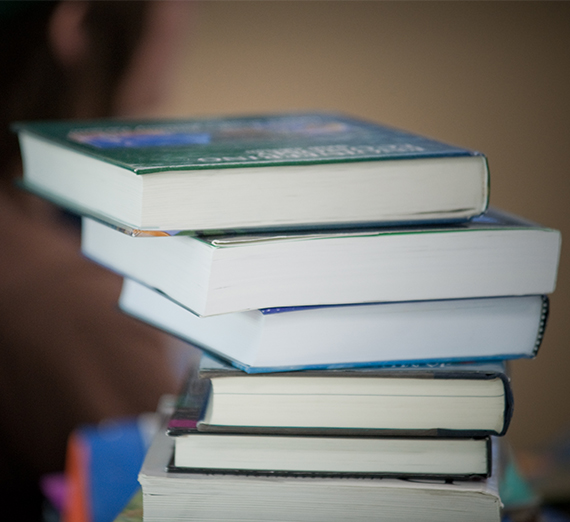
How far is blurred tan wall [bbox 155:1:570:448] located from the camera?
3.68ft

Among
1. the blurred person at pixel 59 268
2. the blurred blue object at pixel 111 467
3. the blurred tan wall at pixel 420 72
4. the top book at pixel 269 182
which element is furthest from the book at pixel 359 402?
the blurred tan wall at pixel 420 72

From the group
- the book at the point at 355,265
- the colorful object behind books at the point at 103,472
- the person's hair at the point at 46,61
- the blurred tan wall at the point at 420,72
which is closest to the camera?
the book at the point at 355,265

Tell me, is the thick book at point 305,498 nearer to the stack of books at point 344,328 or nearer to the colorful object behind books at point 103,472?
the stack of books at point 344,328

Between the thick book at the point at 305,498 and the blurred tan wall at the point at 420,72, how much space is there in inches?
29.8

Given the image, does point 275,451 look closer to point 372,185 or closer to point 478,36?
point 372,185

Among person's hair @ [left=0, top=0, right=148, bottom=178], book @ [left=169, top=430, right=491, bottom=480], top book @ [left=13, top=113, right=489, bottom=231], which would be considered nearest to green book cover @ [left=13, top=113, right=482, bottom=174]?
top book @ [left=13, top=113, right=489, bottom=231]

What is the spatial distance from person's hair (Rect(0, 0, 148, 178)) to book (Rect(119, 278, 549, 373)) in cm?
62

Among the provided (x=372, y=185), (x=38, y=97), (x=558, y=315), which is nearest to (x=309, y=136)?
(x=372, y=185)

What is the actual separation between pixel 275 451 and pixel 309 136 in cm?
32

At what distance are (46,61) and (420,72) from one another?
0.67 metres

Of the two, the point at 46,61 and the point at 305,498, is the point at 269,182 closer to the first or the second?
the point at 305,498

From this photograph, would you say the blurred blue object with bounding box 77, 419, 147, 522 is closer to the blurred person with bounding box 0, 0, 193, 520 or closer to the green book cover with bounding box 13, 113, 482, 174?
the blurred person with bounding box 0, 0, 193, 520

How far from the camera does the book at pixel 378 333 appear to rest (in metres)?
0.52

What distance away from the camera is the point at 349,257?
516mm
